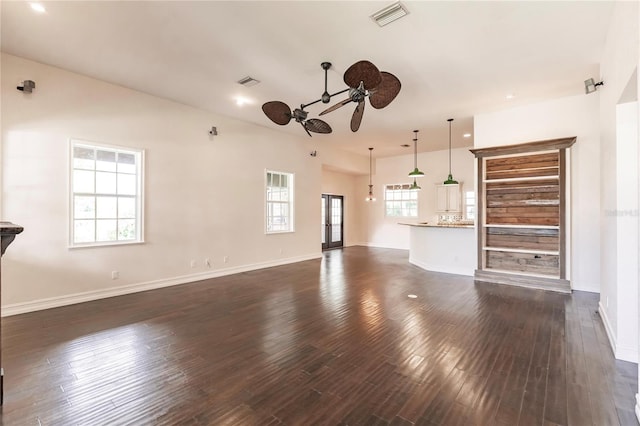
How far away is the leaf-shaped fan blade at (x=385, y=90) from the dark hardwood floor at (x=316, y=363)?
263cm

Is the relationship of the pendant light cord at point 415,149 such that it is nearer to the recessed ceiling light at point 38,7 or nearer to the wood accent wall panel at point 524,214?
the wood accent wall panel at point 524,214

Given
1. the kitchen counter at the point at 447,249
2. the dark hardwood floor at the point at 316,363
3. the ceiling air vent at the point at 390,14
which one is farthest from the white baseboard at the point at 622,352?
the ceiling air vent at the point at 390,14

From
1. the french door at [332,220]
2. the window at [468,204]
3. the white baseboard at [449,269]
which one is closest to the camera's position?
the white baseboard at [449,269]

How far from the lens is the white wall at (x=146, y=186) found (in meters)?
4.00

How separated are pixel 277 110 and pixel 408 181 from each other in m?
7.64

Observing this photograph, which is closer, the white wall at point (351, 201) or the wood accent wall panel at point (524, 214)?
the wood accent wall panel at point (524, 214)

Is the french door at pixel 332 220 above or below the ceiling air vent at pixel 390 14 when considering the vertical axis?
below

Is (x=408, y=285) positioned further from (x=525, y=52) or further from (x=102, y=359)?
(x=102, y=359)

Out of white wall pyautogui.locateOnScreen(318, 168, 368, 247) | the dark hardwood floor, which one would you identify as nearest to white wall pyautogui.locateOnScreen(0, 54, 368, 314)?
the dark hardwood floor

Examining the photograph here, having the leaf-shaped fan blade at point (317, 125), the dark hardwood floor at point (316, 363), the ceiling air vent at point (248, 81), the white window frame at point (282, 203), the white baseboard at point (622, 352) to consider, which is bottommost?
the dark hardwood floor at point (316, 363)

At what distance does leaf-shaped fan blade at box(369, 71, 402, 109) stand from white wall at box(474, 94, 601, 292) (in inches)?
154

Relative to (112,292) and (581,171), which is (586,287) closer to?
(581,171)

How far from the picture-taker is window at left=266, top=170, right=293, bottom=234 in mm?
7473

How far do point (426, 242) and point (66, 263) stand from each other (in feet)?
22.5
